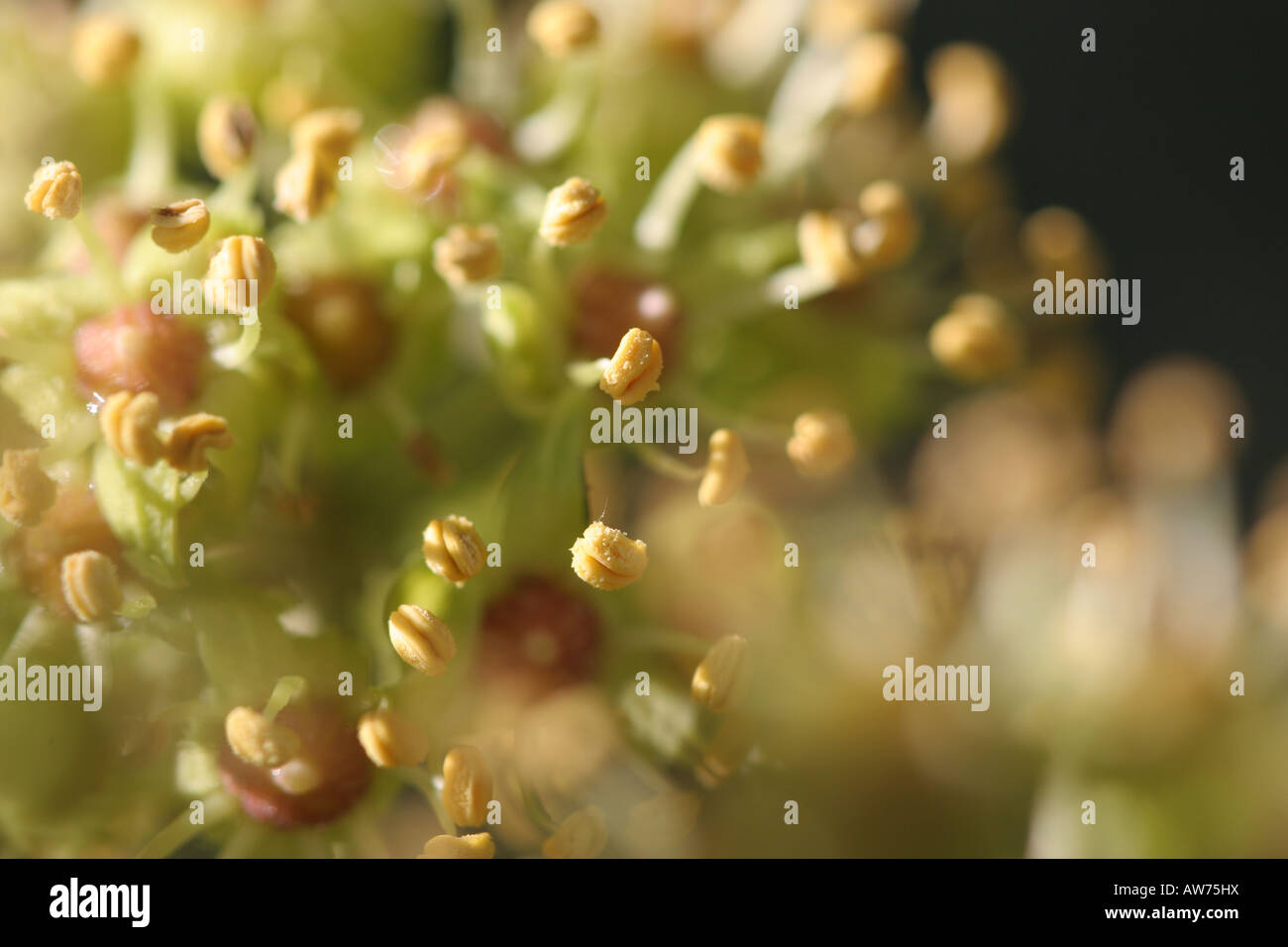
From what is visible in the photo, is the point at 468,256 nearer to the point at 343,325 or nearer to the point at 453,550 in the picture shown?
the point at 343,325

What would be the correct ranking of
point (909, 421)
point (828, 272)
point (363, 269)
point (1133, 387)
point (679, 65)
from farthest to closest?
point (1133, 387) < point (909, 421) < point (679, 65) < point (828, 272) < point (363, 269)

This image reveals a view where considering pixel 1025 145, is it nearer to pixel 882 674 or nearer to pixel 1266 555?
pixel 1266 555

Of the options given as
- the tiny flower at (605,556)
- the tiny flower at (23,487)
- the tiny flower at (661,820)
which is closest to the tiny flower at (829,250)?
the tiny flower at (605,556)

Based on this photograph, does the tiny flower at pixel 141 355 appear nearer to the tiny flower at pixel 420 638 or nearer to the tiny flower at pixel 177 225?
the tiny flower at pixel 177 225

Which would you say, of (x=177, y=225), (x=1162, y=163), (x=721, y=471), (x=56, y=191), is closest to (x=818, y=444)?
(x=721, y=471)

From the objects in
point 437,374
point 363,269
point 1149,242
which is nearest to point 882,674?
point 437,374

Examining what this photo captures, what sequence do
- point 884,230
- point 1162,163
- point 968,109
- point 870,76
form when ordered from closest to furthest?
1. point 884,230
2. point 870,76
3. point 968,109
4. point 1162,163
